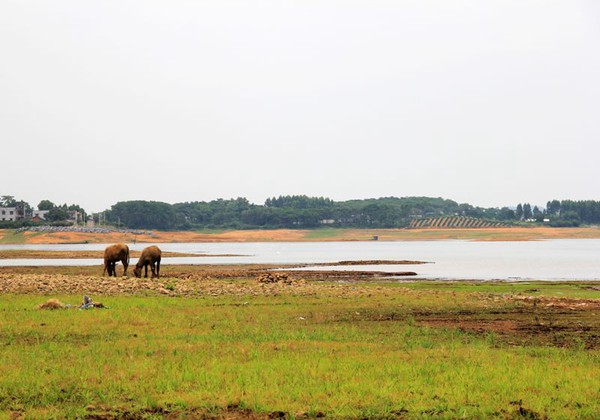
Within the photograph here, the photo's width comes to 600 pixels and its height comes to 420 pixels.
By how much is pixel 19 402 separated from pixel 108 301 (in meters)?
16.5

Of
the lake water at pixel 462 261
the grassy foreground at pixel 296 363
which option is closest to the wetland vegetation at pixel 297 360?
the grassy foreground at pixel 296 363

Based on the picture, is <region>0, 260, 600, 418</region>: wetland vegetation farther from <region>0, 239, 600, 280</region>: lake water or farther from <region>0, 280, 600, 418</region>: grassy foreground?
<region>0, 239, 600, 280</region>: lake water

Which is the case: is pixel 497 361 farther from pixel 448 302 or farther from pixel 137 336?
pixel 448 302

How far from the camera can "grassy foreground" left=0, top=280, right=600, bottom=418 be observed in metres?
12.7

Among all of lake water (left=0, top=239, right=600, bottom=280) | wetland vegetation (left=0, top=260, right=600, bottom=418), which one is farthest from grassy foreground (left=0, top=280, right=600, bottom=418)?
lake water (left=0, top=239, right=600, bottom=280)

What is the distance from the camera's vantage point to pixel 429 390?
13.5 m

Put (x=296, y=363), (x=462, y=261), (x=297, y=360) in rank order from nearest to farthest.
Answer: (x=296, y=363), (x=297, y=360), (x=462, y=261)

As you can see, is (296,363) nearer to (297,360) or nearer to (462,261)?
(297,360)

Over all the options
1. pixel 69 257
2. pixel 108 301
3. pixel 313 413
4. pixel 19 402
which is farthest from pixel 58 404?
pixel 69 257

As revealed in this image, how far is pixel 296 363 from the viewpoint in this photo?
1591cm

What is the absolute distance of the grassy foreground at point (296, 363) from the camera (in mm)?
12688

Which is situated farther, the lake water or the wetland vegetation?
the lake water

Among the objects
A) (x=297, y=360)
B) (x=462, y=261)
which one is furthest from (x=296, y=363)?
(x=462, y=261)

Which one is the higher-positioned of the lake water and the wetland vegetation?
the wetland vegetation
